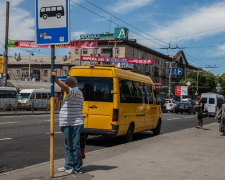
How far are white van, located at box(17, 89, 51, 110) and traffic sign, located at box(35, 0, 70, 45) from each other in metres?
31.8

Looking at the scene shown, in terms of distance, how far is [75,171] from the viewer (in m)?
6.80

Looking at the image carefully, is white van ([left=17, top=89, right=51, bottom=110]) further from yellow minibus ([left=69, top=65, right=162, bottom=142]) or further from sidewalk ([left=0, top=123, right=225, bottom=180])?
sidewalk ([left=0, top=123, right=225, bottom=180])

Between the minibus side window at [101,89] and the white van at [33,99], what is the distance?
26.9m

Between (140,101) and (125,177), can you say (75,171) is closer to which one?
(125,177)

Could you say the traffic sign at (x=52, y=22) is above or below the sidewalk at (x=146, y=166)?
above

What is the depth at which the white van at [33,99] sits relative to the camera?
38219mm

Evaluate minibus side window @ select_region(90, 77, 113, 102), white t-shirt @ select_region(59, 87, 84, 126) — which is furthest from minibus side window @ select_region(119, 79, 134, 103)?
white t-shirt @ select_region(59, 87, 84, 126)

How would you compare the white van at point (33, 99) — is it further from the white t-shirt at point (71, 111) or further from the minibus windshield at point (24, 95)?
the white t-shirt at point (71, 111)

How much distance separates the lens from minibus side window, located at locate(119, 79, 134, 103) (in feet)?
39.3

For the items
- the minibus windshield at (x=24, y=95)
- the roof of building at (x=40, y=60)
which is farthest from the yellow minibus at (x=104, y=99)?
the roof of building at (x=40, y=60)

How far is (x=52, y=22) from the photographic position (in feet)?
21.1

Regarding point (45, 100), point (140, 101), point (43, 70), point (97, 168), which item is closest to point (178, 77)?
point (43, 70)

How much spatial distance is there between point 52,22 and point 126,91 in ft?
20.7

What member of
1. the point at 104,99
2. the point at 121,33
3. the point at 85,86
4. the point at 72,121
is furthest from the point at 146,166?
the point at 121,33
